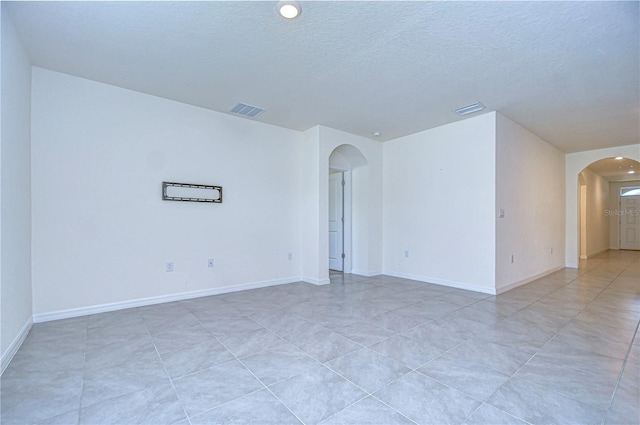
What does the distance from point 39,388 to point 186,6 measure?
264 cm

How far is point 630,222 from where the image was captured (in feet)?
34.6

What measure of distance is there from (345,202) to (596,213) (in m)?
8.50

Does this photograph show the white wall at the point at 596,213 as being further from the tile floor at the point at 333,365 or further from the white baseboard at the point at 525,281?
the tile floor at the point at 333,365

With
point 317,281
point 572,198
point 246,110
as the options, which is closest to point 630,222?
point 572,198

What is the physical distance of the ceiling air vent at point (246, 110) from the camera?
4000mm

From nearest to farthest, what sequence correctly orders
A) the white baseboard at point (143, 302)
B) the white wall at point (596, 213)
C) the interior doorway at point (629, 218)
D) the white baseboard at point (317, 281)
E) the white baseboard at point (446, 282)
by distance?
1. the white baseboard at point (143, 302)
2. the white baseboard at point (446, 282)
3. the white baseboard at point (317, 281)
4. the white wall at point (596, 213)
5. the interior doorway at point (629, 218)

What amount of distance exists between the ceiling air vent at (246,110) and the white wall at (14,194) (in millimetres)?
2035

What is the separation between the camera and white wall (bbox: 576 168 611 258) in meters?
8.40

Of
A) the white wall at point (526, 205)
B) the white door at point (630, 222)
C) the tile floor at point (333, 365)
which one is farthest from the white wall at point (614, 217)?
the tile floor at point (333, 365)

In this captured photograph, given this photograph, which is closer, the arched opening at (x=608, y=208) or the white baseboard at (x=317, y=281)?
the white baseboard at (x=317, y=281)

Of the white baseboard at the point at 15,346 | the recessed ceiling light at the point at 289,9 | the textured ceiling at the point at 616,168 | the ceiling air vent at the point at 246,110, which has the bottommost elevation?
the white baseboard at the point at 15,346

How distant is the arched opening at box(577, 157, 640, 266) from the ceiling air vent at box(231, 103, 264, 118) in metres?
8.09

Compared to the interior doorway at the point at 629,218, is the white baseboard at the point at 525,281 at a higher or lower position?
lower

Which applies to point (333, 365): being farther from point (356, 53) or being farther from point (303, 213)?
point (303, 213)
